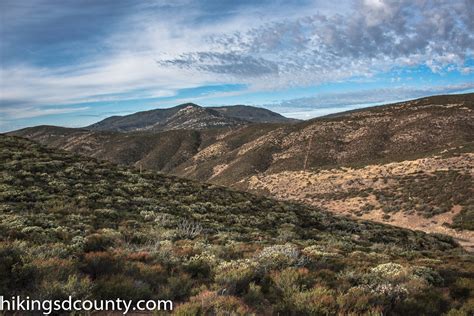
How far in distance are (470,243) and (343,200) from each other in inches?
683

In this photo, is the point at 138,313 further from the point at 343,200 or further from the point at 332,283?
the point at 343,200

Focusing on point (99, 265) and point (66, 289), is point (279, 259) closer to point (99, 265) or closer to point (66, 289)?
point (99, 265)

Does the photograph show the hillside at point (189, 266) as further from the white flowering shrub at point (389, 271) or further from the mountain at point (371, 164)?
the mountain at point (371, 164)

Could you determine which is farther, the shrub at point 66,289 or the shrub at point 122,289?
the shrub at point 122,289

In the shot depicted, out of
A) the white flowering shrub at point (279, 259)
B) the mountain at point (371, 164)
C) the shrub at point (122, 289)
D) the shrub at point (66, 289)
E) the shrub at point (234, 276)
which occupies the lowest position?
the mountain at point (371, 164)

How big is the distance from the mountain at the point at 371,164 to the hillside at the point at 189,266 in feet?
56.8

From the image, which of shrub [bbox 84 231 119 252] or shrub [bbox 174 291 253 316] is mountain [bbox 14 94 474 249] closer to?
shrub [bbox 84 231 119 252]

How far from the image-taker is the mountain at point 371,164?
105 ft

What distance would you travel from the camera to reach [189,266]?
24.5 feet

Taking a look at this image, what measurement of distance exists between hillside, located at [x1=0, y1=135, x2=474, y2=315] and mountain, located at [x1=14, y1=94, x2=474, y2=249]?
1730cm

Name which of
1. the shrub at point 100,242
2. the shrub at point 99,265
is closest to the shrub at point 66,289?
the shrub at point 99,265

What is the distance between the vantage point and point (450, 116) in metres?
71.5

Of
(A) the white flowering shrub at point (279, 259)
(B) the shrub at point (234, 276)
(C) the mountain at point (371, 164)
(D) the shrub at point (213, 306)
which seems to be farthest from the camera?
(C) the mountain at point (371, 164)

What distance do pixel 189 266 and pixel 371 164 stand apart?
50065 mm
